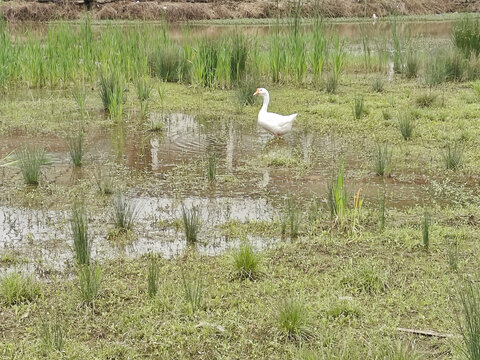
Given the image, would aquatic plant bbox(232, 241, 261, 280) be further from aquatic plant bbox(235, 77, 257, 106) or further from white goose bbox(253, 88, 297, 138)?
aquatic plant bbox(235, 77, 257, 106)

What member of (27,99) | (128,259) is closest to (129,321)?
(128,259)

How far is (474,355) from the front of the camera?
2.97m

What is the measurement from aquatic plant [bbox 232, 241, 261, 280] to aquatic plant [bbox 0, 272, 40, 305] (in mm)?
1294

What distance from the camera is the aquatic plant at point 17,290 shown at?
418 centimetres

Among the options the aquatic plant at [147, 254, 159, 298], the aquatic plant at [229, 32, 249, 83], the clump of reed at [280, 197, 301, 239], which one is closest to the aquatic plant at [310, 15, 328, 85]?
the aquatic plant at [229, 32, 249, 83]

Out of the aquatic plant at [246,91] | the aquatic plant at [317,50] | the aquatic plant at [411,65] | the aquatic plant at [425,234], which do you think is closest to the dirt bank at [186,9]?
the aquatic plant at [411,65]

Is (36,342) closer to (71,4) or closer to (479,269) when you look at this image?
(479,269)

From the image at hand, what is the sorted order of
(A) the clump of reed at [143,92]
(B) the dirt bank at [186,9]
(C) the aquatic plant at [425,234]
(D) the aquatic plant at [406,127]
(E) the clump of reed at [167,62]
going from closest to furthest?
(C) the aquatic plant at [425,234] → (D) the aquatic plant at [406,127] → (A) the clump of reed at [143,92] → (E) the clump of reed at [167,62] → (B) the dirt bank at [186,9]

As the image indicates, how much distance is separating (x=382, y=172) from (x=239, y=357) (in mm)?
3715

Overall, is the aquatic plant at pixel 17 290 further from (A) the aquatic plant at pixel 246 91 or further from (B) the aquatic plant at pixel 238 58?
(B) the aquatic plant at pixel 238 58

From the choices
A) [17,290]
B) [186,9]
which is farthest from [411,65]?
[186,9]

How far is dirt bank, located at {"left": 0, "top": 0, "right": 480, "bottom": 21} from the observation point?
23766 millimetres

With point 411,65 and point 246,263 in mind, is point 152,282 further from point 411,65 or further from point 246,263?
point 411,65

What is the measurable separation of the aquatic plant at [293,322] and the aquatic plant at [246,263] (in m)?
0.71
